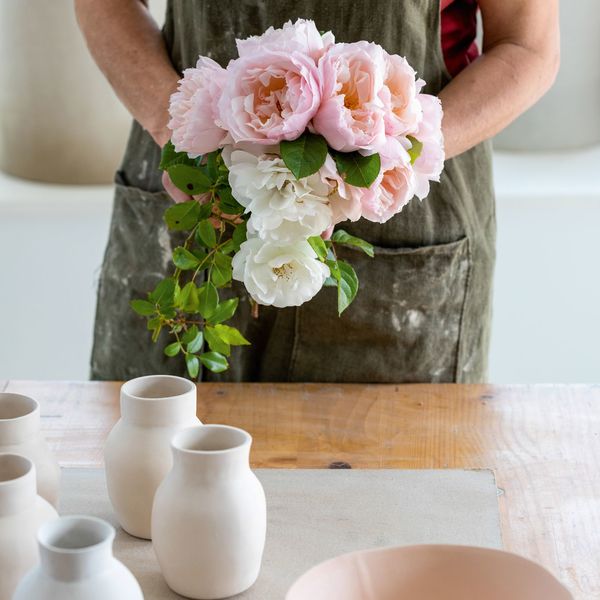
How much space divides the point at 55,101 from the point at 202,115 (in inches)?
67.8

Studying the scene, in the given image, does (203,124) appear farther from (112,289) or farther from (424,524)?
(112,289)

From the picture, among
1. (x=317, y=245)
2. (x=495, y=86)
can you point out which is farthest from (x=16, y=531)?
(x=495, y=86)

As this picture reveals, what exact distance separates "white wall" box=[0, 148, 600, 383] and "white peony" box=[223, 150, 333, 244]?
5.67 feet

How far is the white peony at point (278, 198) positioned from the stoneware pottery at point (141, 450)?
175mm

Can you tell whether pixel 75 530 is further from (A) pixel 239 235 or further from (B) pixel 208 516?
(A) pixel 239 235

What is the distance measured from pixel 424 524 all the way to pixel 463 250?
0.53 meters

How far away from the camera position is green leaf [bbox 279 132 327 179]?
910 mm

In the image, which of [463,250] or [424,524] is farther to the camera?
[463,250]

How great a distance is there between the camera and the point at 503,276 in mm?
2670

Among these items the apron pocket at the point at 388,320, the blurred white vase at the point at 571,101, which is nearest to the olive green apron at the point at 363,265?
A: the apron pocket at the point at 388,320

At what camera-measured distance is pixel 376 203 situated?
3.13 feet

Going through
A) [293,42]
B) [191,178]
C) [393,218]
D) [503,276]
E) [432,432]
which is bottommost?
[503,276]

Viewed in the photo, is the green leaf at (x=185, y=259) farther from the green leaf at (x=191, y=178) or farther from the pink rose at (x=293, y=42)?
the pink rose at (x=293, y=42)

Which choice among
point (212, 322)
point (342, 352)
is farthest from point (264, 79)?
point (342, 352)
